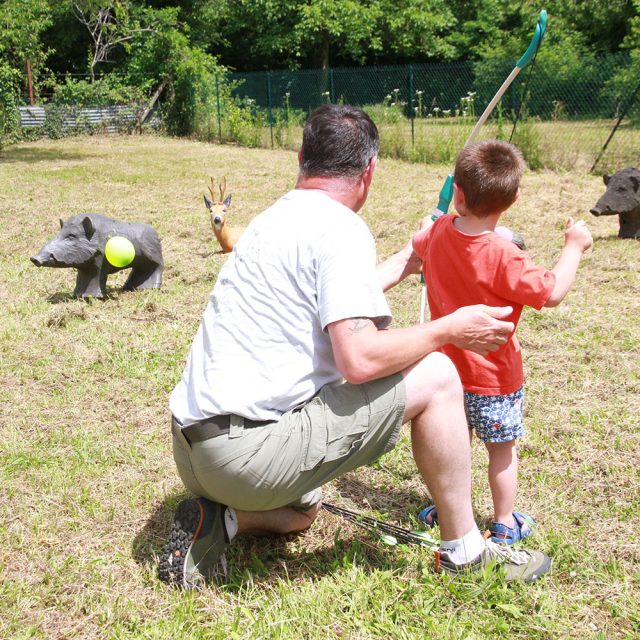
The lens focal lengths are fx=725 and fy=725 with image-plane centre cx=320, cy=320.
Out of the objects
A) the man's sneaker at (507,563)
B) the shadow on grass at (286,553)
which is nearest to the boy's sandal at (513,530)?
the man's sneaker at (507,563)

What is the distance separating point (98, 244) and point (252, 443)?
3916mm

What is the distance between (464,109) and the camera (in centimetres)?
1322

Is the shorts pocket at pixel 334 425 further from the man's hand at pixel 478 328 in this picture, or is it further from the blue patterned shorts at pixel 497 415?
the blue patterned shorts at pixel 497 415

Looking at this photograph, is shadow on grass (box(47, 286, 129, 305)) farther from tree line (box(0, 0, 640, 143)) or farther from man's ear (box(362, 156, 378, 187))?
tree line (box(0, 0, 640, 143))

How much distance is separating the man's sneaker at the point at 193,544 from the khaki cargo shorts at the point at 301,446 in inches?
5.9

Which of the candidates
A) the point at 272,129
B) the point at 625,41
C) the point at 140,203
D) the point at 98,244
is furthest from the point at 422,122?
the point at 625,41

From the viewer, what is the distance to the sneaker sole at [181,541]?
235cm

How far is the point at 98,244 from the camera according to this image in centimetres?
562

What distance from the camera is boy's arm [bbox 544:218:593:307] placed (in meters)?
2.41

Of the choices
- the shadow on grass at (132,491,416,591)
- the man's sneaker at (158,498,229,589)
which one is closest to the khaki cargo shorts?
the man's sneaker at (158,498,229,589)

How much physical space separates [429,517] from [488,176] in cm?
130

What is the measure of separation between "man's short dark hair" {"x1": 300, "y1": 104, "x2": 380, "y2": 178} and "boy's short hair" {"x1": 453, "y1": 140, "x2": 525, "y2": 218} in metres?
0.36

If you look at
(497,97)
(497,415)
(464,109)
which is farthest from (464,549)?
(464,109)

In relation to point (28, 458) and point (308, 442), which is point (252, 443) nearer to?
point (308, 442)
